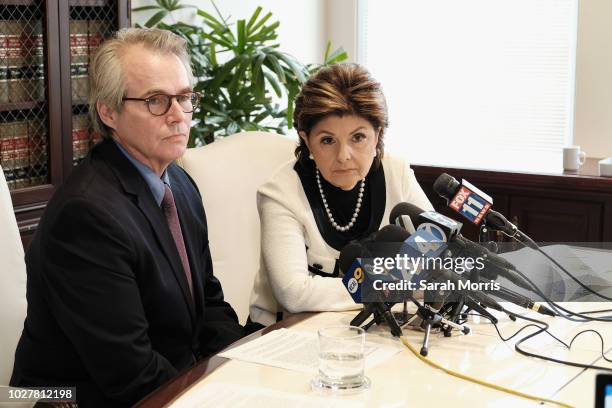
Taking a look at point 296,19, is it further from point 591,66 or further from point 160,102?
point 160,102

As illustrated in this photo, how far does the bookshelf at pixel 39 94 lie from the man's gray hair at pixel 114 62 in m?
0.85

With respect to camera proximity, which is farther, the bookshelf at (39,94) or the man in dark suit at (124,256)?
the bookshelf at (39,94)

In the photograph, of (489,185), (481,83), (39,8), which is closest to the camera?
(39,8)

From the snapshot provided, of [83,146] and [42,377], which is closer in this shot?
[42,377]

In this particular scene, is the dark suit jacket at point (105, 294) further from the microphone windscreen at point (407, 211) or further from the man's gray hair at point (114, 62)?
the microphone windscreen at point (407, 211)

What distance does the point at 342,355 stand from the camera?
1430 millimetres

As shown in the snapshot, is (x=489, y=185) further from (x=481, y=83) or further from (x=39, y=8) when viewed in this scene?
(x=39, y=8)

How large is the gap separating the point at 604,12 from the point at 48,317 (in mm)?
3017

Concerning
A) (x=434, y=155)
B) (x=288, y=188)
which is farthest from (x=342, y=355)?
(x=434, y=155)

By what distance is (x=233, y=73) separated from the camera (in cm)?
361

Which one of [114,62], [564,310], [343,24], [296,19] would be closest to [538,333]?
[564,310]

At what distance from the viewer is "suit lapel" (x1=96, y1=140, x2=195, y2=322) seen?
1842 millimetres

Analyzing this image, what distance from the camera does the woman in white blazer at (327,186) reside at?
2191 millimetres

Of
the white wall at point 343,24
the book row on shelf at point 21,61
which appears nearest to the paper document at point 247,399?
the book row on shelf at point 21,61
